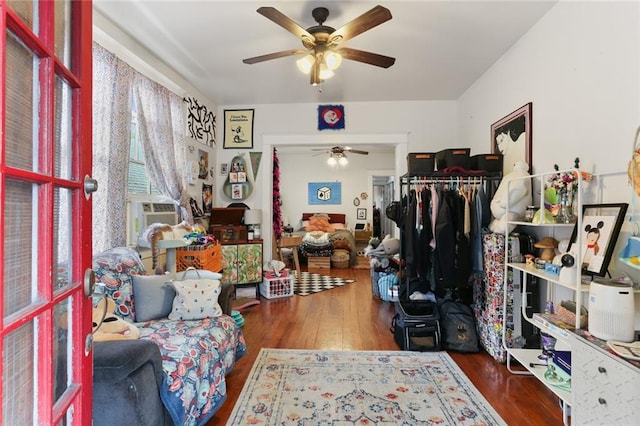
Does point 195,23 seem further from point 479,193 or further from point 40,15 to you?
point 479,193

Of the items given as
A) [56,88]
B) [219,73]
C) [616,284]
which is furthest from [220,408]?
[219,73]

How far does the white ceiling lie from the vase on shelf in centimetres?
139

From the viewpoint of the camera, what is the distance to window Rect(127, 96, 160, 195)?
274 centimetres

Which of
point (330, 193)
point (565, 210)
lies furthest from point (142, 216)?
point (330, 193)

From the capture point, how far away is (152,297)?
2.10 metres

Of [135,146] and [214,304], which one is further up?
[135,146]

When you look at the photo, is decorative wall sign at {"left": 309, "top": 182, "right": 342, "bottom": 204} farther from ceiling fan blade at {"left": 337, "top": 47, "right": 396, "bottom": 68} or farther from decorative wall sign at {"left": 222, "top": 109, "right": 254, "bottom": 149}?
ceiling fan blade at {"left": 337, "top": 47, "right": 396, "bottom": 68}

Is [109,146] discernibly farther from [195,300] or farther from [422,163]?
[422,163]

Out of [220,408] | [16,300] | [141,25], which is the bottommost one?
[220,408]

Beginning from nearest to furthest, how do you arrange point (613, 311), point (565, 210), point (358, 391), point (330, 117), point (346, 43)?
point (613, 311) < point (565, 210) < point (358, 391) < point (346, 43) < point (330, 117)

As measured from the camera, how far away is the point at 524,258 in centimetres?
241

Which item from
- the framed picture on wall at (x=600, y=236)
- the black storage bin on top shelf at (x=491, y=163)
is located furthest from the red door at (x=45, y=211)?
the black storage bin on top shelf at (x=491, y=163)

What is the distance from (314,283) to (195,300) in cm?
302

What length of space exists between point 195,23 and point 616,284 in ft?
10.1
